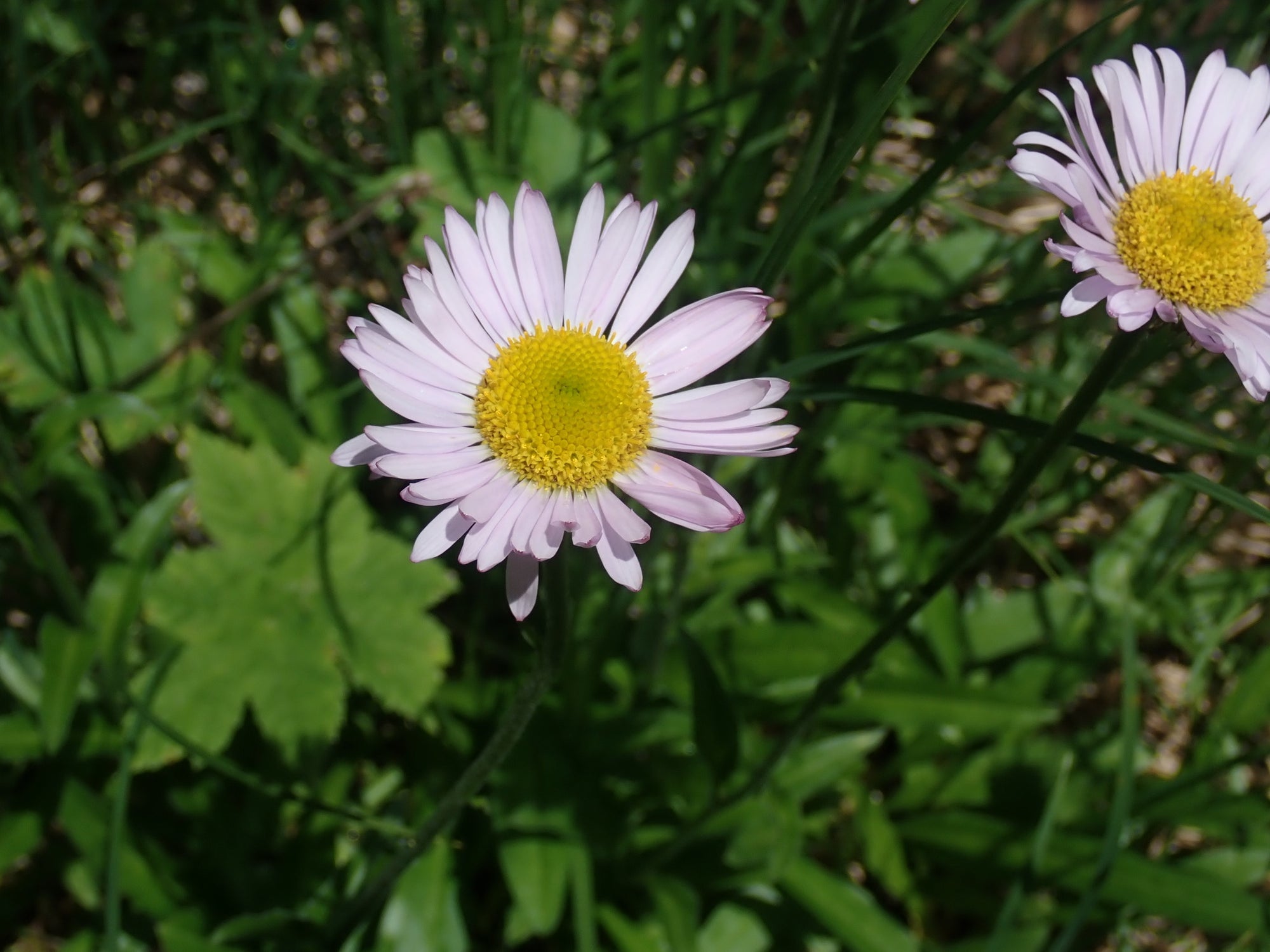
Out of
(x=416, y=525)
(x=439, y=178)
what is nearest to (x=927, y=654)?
(x=416, y=525)

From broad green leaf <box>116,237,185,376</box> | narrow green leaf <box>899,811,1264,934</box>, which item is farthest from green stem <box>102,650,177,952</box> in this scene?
narrow green leaf <box>899,811,1264,934</box>

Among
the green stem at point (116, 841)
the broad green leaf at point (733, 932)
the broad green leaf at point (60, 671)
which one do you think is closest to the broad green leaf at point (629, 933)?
the broad green leaf at point (733, 932)

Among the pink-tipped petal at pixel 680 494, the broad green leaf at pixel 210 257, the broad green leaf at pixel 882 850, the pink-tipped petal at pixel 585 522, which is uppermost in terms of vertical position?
the broad green leaf at pixel 210 257

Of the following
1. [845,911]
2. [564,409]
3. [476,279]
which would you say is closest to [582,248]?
[476,279]

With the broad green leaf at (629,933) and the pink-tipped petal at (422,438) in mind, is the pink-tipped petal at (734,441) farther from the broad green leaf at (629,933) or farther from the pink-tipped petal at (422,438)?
the broad green leaf at (629,933)

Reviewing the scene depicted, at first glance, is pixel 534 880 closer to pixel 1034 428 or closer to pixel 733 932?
pixel 733 932

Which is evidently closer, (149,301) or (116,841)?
(116,841)
